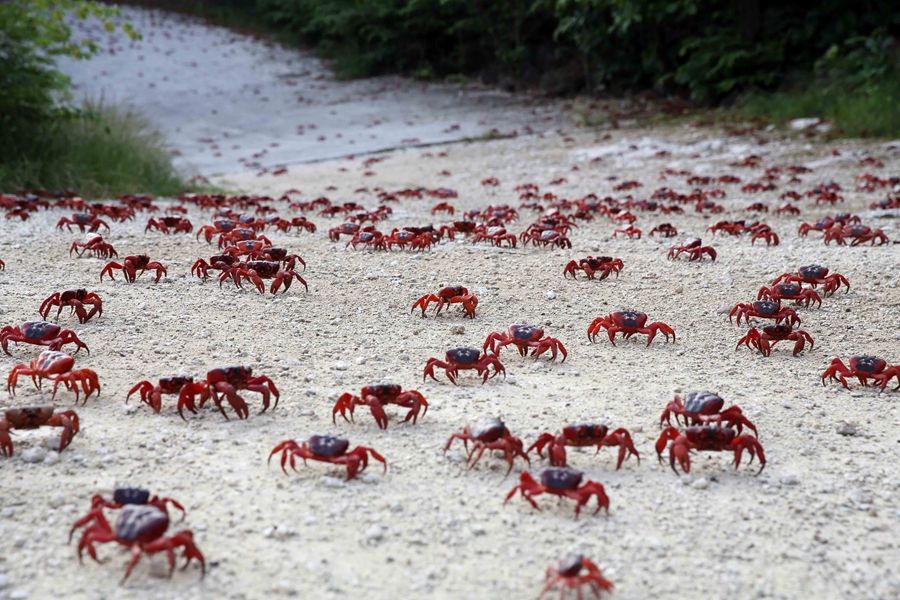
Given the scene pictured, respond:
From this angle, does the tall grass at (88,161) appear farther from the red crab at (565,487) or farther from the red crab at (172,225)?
the red crab at (565,487)

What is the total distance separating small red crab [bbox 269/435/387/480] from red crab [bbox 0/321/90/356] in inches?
68.9

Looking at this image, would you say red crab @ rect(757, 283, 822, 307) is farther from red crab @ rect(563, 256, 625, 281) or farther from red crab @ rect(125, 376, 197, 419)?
red crab @ rect(125, 376, 197, 419)

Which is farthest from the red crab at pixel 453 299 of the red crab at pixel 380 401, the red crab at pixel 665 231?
the red crab at pixel 665 231

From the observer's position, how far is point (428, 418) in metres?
4.07

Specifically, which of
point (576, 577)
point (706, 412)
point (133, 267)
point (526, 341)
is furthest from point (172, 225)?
point (576, 577)

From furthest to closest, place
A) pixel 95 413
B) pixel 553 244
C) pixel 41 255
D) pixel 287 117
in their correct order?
pixel 287 117 → pixel 553 244 → pixel 41 255 → pixel 95 413

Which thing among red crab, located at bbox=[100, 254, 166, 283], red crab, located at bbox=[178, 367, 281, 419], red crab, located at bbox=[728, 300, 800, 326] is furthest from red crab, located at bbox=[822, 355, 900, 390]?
red crab, located at bbox=[100, 254, 166, 283]

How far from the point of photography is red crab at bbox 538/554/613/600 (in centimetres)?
264

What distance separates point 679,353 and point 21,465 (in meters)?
3.39

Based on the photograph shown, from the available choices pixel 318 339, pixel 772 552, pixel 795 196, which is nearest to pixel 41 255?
pixel 318 339

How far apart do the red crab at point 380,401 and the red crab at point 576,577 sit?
1.34 meters

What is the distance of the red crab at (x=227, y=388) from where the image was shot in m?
3.85

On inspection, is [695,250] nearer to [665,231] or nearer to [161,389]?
[665,231]

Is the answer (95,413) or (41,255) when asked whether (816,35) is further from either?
(95,413)
